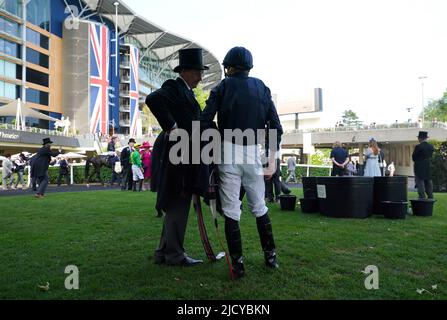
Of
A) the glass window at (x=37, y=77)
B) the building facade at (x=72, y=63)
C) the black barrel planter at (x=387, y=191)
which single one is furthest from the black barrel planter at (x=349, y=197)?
the glass window at (x=37, y=77)

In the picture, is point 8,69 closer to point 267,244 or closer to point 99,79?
point 99,79

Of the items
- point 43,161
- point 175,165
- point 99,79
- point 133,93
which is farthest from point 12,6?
point 175,165

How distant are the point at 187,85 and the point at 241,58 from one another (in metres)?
0.67

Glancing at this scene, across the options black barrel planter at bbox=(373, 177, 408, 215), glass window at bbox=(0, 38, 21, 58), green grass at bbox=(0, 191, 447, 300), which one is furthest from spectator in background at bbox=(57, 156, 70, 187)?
glass window at bbox=(0, 38, 21, 58)

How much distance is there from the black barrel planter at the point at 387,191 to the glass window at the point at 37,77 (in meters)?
52.9

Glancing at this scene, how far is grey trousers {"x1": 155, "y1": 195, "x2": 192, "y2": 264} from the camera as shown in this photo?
12.2 ft

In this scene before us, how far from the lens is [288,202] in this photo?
8117 mm

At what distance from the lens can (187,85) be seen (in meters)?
3.87

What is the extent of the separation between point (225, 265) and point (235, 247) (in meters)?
0.44

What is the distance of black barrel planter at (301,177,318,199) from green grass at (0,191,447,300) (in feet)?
3.83

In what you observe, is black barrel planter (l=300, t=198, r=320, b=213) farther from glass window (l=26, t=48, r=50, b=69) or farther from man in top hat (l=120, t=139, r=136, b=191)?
glass window (l=26, t=48, r=50, b=69)
